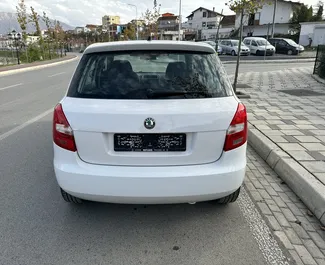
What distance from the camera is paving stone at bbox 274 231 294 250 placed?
2574 mm

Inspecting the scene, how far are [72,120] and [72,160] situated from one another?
354mm

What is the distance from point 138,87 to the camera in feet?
8.67

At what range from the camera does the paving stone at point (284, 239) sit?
8.45 ft

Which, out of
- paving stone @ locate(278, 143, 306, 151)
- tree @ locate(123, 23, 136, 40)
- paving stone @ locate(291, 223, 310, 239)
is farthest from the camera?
tree @ locate(123, 23, 136, 40)

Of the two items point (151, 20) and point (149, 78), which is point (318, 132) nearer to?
point (149, 78)

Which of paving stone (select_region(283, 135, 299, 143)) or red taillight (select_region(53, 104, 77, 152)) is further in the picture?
paving stone (select_region(283, 135, 299, 143))

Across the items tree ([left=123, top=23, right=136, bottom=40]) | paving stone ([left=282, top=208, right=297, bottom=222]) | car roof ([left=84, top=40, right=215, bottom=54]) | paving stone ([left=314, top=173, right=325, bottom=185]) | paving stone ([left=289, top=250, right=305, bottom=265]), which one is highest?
tree ([left=123, top=23, right=136, bottom=40])

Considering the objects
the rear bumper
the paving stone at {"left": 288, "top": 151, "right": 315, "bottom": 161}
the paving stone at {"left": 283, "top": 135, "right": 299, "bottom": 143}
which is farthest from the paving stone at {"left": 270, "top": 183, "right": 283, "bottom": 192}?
the paving stone at {"left": 283, "top": 135, "right": 299, "bottom": 143}

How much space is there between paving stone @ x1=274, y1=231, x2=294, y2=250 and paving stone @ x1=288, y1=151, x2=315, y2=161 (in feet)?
5.41

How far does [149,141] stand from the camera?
2.44 metres

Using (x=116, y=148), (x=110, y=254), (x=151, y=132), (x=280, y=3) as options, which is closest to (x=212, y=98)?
(x=151, y=132)

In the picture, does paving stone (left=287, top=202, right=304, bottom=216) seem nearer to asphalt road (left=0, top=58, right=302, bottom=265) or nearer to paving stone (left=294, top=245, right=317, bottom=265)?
asphalt road (left=0, top=58, right=302, bottom=265)

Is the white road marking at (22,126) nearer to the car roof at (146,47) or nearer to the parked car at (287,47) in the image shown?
the car roof at (146,47)

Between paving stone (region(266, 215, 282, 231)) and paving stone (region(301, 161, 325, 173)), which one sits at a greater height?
paving stone (region(301, 161, 325, 173))
